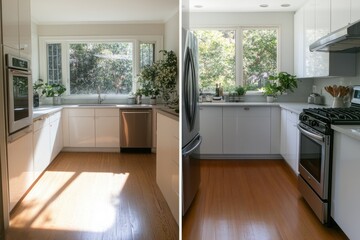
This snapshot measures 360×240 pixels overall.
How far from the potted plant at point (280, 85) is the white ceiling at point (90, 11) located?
10.7 ft

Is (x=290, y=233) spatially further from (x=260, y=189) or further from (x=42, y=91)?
(x=42, y=91)

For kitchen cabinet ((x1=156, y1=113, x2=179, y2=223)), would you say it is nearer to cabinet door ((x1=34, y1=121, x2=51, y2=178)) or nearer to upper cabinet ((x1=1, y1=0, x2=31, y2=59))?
cabinet door ((x1=34, y1=121, x2=51, y2=178))

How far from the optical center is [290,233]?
2383mm

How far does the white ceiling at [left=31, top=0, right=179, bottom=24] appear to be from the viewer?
57.2 inches

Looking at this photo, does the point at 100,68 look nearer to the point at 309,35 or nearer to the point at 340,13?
the point at 340,13

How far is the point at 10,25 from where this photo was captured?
1416 millimetres

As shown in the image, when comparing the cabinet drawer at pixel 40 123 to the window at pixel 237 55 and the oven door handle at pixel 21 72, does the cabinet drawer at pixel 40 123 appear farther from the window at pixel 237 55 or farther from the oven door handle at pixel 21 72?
the window at pixel 237 55

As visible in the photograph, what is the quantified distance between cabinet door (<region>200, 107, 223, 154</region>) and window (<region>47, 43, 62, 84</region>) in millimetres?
3041

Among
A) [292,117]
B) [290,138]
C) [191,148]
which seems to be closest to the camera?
[191,148]

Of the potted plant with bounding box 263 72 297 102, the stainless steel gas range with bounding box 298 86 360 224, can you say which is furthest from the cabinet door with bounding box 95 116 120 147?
the potted plant with bounding box 263 72 297 102

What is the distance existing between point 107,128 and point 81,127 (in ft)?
0.37

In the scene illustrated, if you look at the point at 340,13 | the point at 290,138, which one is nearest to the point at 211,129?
the point at 290,138

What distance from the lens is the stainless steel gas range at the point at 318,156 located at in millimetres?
2441

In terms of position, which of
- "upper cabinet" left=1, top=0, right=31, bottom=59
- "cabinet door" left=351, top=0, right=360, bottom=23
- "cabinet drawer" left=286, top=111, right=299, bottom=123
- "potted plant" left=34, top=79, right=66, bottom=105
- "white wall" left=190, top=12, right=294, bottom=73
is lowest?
"cabinet drawer" left=286, top=111, right=299, bottom=123
